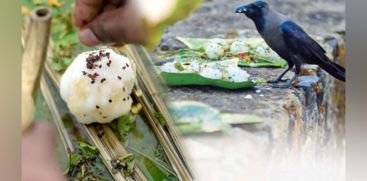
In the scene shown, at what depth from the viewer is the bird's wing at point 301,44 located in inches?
48.4

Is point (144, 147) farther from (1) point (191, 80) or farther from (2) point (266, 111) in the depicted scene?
(2) point (266, 111)

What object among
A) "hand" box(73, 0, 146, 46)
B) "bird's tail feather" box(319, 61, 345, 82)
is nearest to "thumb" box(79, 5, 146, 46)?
"hand" box(73, 0, 146, 46)

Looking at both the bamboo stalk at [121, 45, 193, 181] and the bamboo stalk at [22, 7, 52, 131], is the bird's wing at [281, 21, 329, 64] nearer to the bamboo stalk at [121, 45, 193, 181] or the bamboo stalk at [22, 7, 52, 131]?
the bamboo stalk at [121, 45, 193, 181]

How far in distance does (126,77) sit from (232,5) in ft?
1.06

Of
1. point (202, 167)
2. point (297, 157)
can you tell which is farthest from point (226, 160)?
point (297, 157)

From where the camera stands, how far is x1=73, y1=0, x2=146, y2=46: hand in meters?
1.20

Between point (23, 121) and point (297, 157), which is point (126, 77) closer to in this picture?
point (23, 121)

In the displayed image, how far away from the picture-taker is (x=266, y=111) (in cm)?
Answer: 120

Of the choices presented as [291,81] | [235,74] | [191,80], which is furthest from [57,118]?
[291,81]

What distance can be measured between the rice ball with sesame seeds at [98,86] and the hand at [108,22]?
4cm

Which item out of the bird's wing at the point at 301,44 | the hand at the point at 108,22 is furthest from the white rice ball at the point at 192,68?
the bird's wing at the point at 301,44

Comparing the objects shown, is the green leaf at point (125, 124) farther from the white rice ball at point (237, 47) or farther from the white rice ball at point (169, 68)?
the white rice ball at point (237, 47)

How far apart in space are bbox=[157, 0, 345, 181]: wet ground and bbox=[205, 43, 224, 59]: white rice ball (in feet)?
0.09

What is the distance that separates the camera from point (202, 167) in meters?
1.19
